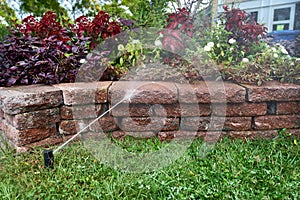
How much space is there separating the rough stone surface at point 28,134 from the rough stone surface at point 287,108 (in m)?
1.67

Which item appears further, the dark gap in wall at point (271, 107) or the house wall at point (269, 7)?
the house wall at point (269, 7)

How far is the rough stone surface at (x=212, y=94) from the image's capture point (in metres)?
1.79

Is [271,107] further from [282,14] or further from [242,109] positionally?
[282,14]

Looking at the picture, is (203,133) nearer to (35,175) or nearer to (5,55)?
(35,175)

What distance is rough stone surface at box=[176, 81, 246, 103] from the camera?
1.79 metres

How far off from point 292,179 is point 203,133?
26.5 inches

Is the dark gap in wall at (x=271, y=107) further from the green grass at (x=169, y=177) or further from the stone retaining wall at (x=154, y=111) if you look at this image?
the green grass at (x=169, y=177)

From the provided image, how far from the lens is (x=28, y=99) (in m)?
1.65

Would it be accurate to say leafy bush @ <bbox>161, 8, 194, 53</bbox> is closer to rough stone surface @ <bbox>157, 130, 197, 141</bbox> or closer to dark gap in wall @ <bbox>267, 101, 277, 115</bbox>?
rough stone surface @ <bbox>157, 130, 197, 141</bbox>

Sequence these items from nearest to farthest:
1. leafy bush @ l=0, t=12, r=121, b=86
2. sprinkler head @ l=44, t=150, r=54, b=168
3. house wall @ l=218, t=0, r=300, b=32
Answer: sprinkler head @ l=44, t=150, r=54, b=168 < leafy bush @ l=0, t=12, r=121, b=86 < house wall @ l=218, t=0, r=300, b=32

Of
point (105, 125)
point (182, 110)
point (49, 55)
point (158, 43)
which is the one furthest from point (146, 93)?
point (49, 55)

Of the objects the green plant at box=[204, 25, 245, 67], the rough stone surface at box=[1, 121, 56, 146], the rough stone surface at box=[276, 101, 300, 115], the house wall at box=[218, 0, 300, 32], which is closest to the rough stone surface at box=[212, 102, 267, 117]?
the rough stone surface at box=[276, 101, 300, 115]

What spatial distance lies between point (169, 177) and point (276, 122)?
1035 millimetres

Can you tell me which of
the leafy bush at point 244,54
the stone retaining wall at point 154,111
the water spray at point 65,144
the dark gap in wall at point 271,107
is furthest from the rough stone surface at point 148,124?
the dark gap in wall at point 271,107
